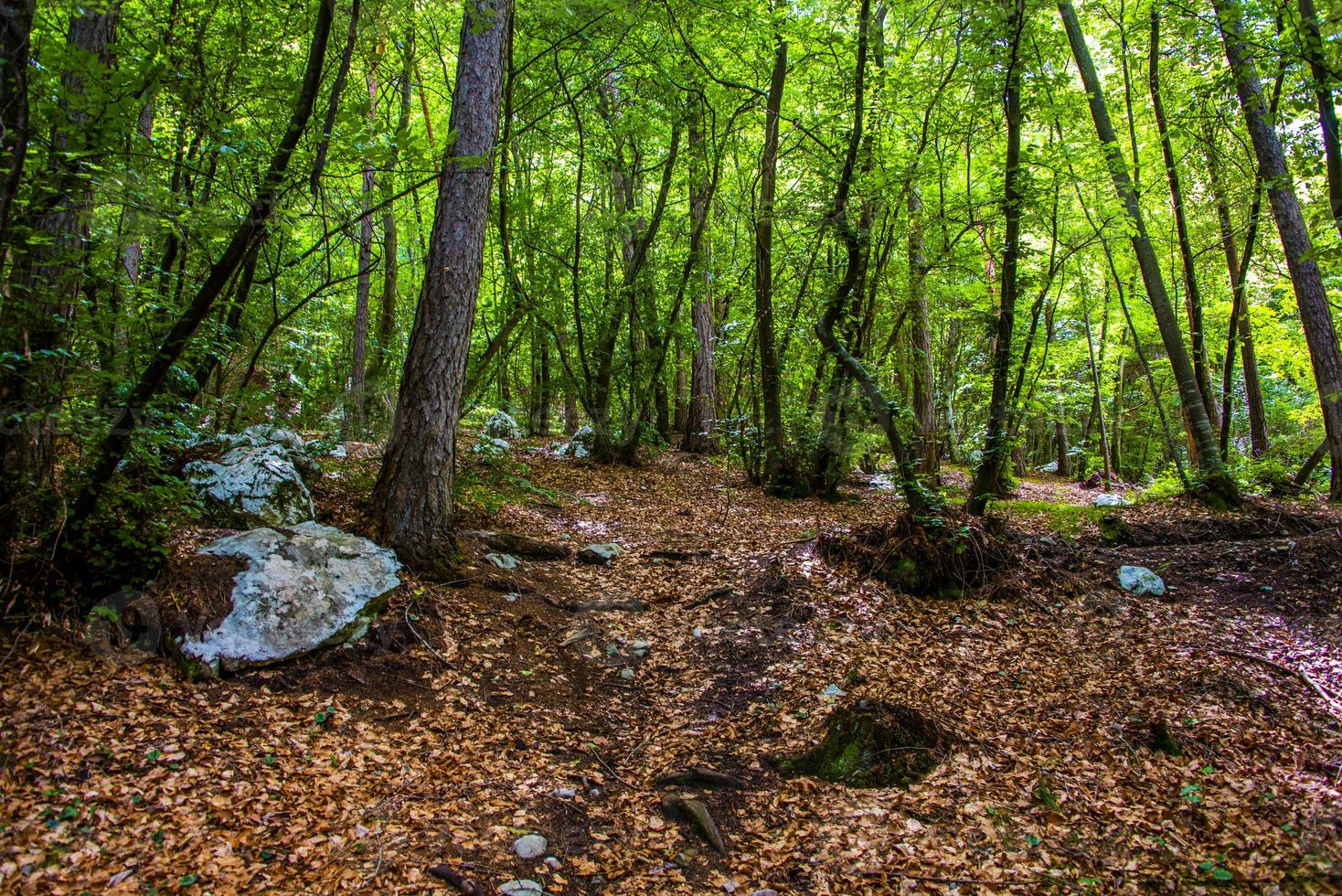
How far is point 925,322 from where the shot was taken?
1327 centimetres

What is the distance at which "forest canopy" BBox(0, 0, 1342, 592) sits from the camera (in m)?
3.31

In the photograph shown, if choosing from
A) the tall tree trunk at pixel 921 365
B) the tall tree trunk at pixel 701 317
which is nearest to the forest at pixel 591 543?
the tall tree trunk at pixel 701 317

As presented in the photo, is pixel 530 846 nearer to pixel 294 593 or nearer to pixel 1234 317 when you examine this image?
pixel 294 593

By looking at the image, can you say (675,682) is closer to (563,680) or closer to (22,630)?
(563,680)

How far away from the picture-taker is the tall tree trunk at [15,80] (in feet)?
7.46

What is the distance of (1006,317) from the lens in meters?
8.05

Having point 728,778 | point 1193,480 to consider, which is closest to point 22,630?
point 728,778

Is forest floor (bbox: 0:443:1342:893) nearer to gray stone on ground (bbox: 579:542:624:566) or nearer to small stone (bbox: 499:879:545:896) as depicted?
small stone (bbox: 499:879:545:896)

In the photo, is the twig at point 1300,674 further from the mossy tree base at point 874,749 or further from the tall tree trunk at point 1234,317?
the tall tree trunk at point 1234,317

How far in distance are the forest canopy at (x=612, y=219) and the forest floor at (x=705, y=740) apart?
1077mm

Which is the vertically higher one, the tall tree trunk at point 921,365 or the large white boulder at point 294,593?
the tall tree trunk at point 921,365

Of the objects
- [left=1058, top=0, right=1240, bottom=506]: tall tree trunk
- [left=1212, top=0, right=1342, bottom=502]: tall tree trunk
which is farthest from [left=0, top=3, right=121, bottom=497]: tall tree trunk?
[left=1212, top=0, right=1342, bottom=502]: tall tree trunk

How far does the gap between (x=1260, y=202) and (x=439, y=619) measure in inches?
494

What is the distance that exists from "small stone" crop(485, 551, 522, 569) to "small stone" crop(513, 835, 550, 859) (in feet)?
9.84
